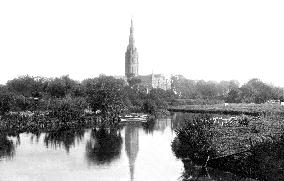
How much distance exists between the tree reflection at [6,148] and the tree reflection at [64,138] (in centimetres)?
360

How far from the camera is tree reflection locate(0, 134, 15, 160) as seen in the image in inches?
1309

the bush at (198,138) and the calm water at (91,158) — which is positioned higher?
the bush at (198,138)

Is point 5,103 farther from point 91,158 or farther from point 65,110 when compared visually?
point 91,158

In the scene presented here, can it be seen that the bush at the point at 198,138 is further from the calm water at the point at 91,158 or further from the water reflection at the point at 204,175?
the calm water at the point at 91,158

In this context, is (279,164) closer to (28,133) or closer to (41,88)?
(28,133)

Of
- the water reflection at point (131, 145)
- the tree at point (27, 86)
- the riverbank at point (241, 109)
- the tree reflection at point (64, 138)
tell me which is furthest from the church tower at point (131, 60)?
the tree reflection at point (64, 138)

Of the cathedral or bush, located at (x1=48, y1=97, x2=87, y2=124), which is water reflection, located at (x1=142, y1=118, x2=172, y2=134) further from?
the cathedral

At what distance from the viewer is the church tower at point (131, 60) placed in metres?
139

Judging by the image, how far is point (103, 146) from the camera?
1531 inches

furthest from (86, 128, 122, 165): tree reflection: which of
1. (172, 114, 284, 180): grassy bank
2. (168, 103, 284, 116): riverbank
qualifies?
(168, 103, 284, 116): riverbank

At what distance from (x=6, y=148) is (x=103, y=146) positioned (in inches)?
372

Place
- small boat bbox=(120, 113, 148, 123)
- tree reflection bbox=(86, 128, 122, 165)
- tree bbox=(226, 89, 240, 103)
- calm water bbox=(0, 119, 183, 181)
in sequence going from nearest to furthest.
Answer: calm water bbox=(0, 119, 183, 181) → tree reflection bbox=(86, 128, 122, 165) → small boat bbox=(120, 113, 148, 123) → tree bbox=(226, 89, 240, 103)

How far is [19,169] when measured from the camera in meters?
27.9

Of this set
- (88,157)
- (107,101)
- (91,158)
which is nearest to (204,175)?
(91,158)
